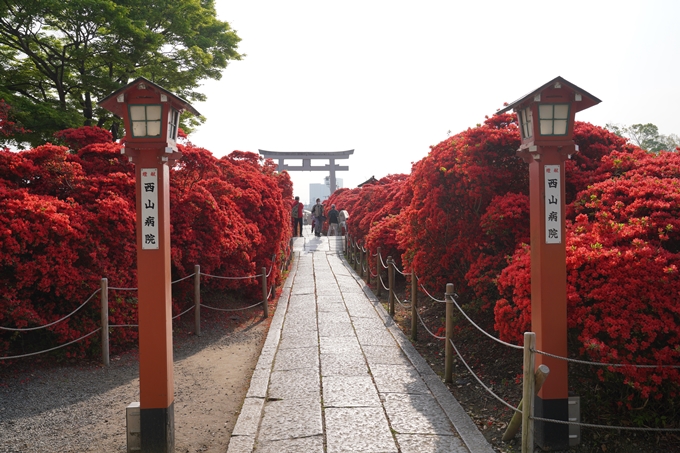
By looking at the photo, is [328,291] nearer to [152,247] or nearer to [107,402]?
[107,402]

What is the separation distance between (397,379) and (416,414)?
3.02 feet

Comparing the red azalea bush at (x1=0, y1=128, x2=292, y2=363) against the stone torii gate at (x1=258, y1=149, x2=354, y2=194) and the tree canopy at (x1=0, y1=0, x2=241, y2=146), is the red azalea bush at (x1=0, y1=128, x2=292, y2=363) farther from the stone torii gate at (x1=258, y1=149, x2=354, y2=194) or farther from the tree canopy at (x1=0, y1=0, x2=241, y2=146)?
the stone torii gate at (x1=258, y1=149, x2=354, y2=194)

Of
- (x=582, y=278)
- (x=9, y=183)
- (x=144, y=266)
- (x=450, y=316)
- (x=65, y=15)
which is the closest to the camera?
(x=144, y=266)

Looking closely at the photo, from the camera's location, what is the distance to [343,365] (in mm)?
5836

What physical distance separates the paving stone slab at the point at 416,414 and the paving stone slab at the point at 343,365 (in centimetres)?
77

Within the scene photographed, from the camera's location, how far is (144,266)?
3816 mm

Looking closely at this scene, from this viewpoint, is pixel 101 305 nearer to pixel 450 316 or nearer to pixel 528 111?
pixel 450 316

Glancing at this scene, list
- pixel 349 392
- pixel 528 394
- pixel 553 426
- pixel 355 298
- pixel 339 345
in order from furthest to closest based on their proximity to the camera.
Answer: pixel 355 298 < pixel 339 345 < pixel 349 392 < pixel 553 426 < pixel 528 394

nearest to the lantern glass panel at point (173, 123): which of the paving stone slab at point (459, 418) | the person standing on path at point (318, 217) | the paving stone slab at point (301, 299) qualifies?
the paving stone slab at point (459, 418)

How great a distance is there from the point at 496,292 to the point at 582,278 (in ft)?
5.80

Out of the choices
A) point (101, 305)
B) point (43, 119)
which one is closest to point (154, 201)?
point (101, 305)

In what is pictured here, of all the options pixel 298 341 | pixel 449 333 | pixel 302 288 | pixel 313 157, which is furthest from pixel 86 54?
pixel 313 157

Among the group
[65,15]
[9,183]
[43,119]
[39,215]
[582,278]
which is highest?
[65,15]

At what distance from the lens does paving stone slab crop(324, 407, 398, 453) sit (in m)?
3.80
